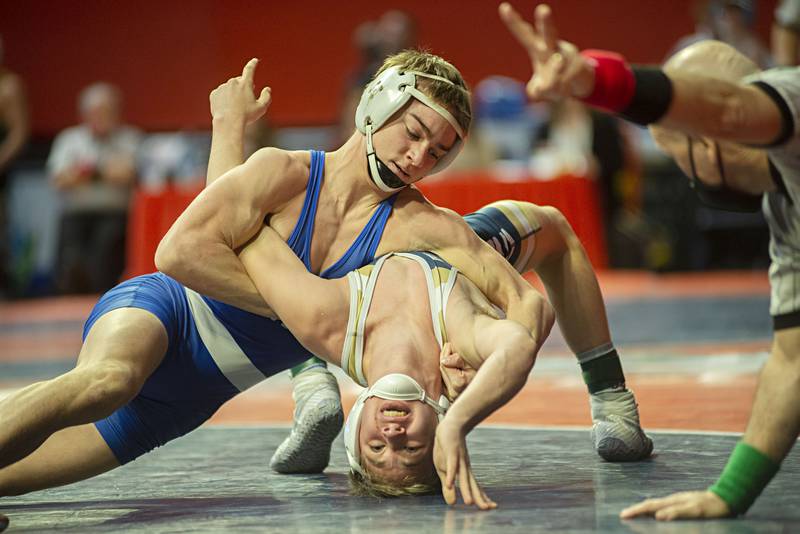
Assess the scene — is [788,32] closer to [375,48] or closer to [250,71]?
[250,71]

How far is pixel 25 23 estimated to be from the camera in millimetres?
16062

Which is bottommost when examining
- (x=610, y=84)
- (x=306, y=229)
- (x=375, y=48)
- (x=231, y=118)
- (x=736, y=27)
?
(x=306, y=229)

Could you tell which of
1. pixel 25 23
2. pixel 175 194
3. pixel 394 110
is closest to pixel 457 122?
pixel 394 110

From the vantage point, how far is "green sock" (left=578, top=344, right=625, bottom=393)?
421 centimetres

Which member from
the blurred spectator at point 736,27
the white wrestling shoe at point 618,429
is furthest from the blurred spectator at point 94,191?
the white wrestling shoe at point 618,429

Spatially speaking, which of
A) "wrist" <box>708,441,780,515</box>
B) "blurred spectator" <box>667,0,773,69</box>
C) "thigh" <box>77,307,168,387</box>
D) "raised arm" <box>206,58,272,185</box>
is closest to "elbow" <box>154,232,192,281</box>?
"thigh" <box>77,307,168,387</box>

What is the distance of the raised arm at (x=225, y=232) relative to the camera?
3.75 meters

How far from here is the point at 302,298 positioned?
370 centimetres

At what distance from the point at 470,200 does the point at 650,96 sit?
745 cm

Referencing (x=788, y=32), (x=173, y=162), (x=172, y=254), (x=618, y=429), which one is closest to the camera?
(x=172, y=254)

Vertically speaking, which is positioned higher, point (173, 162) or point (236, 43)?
point (236, 43)

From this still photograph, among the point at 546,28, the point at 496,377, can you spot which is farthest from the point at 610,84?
the point at 496,377

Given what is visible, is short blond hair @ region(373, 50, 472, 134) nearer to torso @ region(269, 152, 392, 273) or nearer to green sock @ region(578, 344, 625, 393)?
torso @ region(269, 152, 392, 273)

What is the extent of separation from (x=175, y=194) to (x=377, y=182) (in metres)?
7.00
